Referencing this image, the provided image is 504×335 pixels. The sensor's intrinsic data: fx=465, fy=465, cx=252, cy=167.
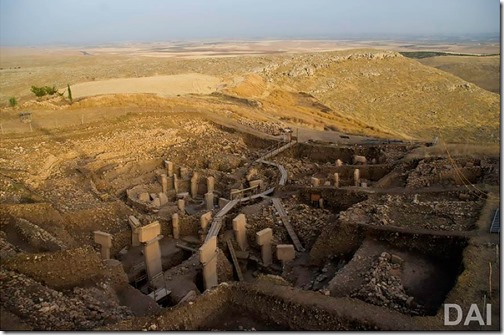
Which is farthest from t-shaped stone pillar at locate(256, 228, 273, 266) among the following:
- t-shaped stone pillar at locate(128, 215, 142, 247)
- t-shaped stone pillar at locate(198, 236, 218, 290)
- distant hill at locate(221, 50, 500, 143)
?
distant hill at locate(221, 50, 500, 143)

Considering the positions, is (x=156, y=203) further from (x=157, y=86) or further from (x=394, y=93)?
(x=394, y=93)

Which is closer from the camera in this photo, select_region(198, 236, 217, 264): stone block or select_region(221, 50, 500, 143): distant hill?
select_region(198, 236, 217, 264): stone block

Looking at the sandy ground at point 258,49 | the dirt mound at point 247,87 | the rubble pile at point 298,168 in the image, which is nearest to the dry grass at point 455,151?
the rubble pile at point 298,168

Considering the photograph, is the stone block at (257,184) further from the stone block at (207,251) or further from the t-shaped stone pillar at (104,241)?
the t-shaped stone pillar at (104,241)

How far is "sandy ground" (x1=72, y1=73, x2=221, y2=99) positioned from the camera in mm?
32281

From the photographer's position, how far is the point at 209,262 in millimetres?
10453

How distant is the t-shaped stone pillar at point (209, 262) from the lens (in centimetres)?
1019

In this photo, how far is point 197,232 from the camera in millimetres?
13188

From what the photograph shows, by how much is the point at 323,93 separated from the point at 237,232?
83.9 ft

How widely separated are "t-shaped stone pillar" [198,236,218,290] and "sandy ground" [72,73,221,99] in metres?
21.8

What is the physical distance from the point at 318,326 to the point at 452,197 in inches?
290

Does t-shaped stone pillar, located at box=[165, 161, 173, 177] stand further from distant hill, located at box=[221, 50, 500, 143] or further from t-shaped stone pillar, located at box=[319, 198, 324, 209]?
distant hill, located at box=[221, 50, 500, 143]

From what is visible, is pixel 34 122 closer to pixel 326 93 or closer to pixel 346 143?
pixel 346 143

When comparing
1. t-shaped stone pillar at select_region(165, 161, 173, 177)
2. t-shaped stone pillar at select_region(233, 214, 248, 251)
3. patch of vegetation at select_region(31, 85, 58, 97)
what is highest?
patch of vegetation at select_region(31, 85, 58, 97)
